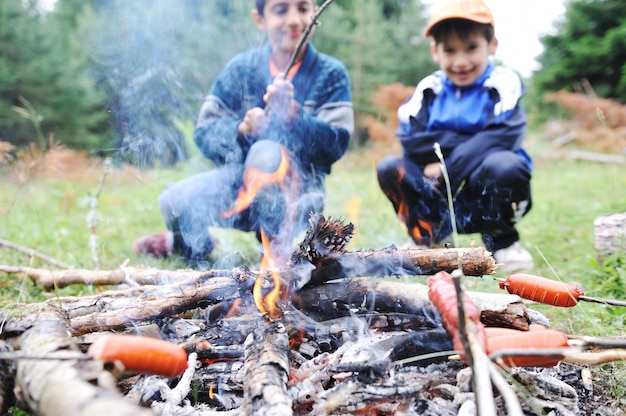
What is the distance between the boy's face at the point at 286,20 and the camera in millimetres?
2975

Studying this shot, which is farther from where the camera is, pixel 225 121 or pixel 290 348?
pixel 225 121

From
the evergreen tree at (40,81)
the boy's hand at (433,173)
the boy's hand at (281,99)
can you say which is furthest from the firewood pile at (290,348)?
the evergreen tree at (40,81)

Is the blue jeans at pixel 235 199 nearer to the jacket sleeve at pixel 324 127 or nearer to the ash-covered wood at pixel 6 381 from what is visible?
the jacket sleeve at pixel 324 127

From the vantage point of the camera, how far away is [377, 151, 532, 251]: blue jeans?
9.86 feet

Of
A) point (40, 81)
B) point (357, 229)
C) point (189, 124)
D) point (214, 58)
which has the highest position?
point (40, 81)

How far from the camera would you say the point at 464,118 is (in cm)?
330

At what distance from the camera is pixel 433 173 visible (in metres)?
3.27

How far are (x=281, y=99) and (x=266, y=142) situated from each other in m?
0.36

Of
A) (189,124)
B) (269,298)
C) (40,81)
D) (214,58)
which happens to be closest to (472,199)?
(269,298)

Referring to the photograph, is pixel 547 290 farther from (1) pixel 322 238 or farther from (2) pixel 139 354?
(2) pixel 139 354

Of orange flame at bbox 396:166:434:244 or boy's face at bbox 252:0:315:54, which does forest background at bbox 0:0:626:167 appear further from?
orange flame at bbox 396:166:434:244

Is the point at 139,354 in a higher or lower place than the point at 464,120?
lower

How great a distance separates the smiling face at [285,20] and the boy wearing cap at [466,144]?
843 millimetres

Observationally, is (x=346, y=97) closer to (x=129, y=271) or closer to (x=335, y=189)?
(x=129, y=271)
